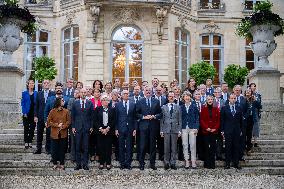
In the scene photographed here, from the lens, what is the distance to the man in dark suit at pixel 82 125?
34.7 ft

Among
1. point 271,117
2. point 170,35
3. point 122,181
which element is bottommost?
point 122,181

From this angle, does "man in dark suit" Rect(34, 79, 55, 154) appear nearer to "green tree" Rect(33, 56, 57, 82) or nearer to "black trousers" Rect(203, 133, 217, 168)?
"black trousers" Rect(203, 133, 217, 168)

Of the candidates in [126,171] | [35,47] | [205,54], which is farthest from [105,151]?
[205,54]

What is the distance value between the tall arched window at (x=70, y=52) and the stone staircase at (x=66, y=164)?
9.45m

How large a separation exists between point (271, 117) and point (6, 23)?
8.23 metres

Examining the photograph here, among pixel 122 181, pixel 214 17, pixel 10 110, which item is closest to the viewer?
pixel 122 181

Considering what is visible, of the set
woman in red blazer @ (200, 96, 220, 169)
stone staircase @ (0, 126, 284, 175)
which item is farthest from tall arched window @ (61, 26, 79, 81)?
woman in red blazer @ (200, 96, 220, 169)

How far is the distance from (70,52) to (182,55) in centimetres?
507

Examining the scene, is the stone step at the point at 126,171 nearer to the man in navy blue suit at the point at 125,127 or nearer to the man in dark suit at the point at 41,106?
the man in navy blue suit at the point at 125,127

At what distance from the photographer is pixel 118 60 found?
21.3 meters

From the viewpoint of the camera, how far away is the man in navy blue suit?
423 inches

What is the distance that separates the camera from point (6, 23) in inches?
577

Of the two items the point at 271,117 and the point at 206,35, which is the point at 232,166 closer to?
the point at 271,117

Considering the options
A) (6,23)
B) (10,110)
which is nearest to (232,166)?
(10,110)
